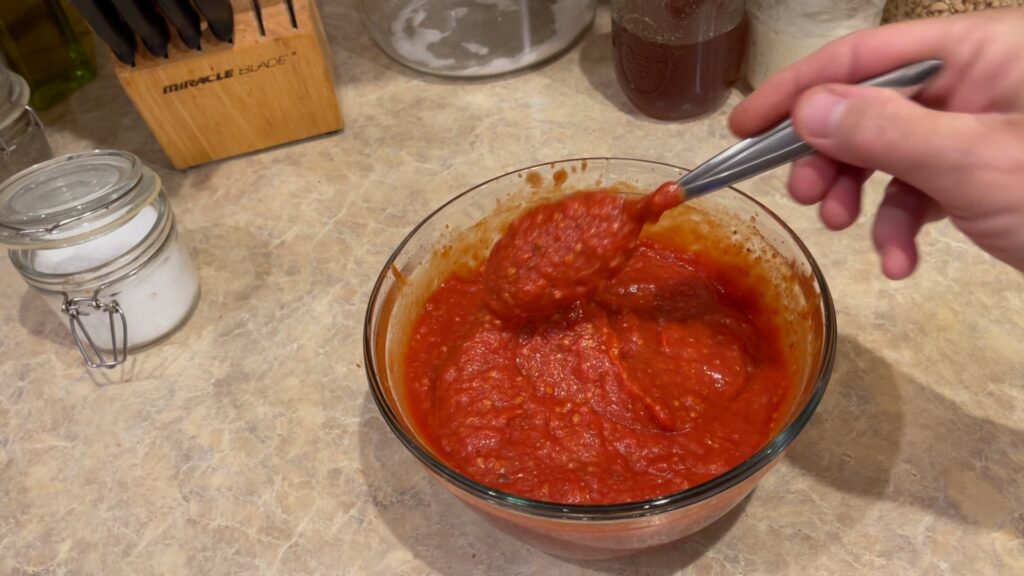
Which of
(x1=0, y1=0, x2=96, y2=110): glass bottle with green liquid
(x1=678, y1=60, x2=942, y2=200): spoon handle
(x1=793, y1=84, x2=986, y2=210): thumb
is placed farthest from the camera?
(x1=0, y1=0, x2=96, y2=110): glass bottle with green liquid

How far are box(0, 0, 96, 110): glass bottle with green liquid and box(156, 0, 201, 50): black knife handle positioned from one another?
0.45m

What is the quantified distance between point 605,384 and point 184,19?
38.9 inches

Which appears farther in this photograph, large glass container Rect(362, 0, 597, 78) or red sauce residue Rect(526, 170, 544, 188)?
large glass container Rect(362, 0, 597, 78)

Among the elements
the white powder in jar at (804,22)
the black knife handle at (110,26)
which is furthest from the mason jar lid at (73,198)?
the white powder in jar at (804,22)

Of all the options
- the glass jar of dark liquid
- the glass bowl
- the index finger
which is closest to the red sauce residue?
the glass bowl

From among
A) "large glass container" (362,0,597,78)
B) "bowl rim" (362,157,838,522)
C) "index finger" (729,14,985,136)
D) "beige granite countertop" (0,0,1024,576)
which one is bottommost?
"beige granite countertop" (0,0,1024,576)

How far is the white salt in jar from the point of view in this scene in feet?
3.84

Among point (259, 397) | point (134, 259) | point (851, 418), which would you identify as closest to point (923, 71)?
Answer: point (851, 418)

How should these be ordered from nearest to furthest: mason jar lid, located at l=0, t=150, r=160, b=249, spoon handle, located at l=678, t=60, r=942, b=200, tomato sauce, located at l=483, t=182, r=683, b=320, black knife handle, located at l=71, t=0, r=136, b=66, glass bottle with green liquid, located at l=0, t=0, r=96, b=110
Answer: spoon handle, located at l=678, t=60, r=942, b=200, tomato sauce, located at l=483, t=182, r=683, b=320, mason jar lid, located at l=0, t=150, r=160, b=249, black knife handle, located at l=71, t=0, r=136, b=66, glass bottle with green liquid, located at l=0, t=0, r=96, b=110

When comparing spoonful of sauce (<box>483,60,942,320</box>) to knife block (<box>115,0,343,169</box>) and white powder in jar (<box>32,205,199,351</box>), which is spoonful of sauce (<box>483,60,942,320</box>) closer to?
white powder in jar (<box>32,205,199,351</box>)

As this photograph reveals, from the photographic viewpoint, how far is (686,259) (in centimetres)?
123

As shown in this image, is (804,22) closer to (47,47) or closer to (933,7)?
(933,7)

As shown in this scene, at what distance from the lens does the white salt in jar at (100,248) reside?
1169 mm

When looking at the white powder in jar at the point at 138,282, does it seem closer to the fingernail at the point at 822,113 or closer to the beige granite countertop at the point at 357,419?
the beige granite countertop at the point at 357,419
